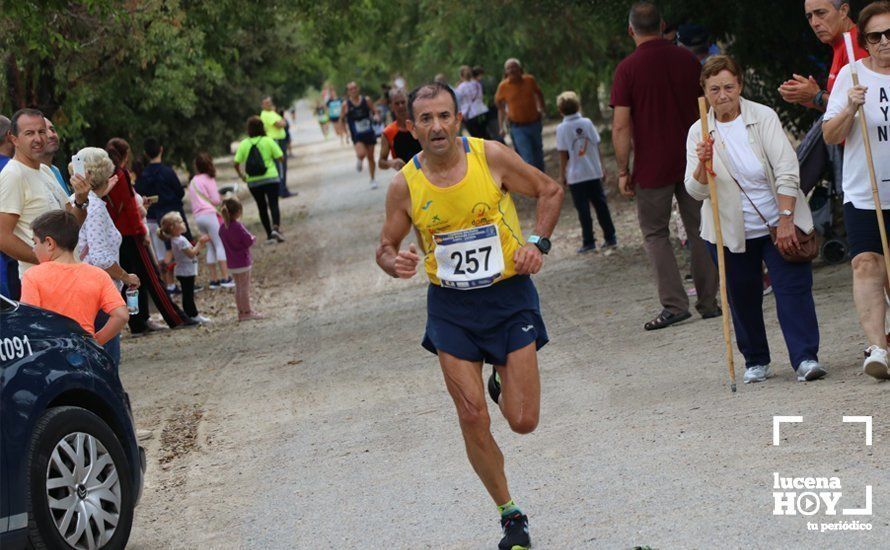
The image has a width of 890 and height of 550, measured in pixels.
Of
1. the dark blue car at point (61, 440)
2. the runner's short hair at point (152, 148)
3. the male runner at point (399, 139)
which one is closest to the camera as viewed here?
the dark blue car at point (61, 440)

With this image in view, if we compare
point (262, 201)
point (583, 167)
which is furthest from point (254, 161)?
point (583, 167)

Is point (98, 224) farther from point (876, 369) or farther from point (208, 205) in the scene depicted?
point (876, 369)

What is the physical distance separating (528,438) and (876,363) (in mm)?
1983

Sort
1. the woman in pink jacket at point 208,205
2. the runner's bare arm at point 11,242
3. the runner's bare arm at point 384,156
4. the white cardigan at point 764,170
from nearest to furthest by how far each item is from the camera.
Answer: the white cardigan at point 764,170, the runner's bare arm at point 11,242, the runner's bare arm at point 384,156, the woman in pink jacket at point 208,205

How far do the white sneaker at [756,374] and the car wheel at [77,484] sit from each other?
3871 mm

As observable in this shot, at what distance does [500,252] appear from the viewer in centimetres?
621

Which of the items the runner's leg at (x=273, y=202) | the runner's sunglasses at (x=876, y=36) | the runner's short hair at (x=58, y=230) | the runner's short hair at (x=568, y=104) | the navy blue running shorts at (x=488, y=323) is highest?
the runner's sunglasses at (x=876, y=36)

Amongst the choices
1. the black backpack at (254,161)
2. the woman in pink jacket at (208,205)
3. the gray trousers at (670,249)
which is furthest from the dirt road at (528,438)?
the black backpack at (254,161)

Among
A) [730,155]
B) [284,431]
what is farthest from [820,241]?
[284,431]

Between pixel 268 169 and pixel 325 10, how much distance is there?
8.55 feet

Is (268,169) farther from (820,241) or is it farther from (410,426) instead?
(410,426)

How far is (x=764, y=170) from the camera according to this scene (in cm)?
841

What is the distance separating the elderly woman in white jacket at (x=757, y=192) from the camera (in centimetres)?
831

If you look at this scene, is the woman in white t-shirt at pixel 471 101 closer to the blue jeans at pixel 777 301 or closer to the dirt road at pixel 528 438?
the dirt road at pixel 528 438
